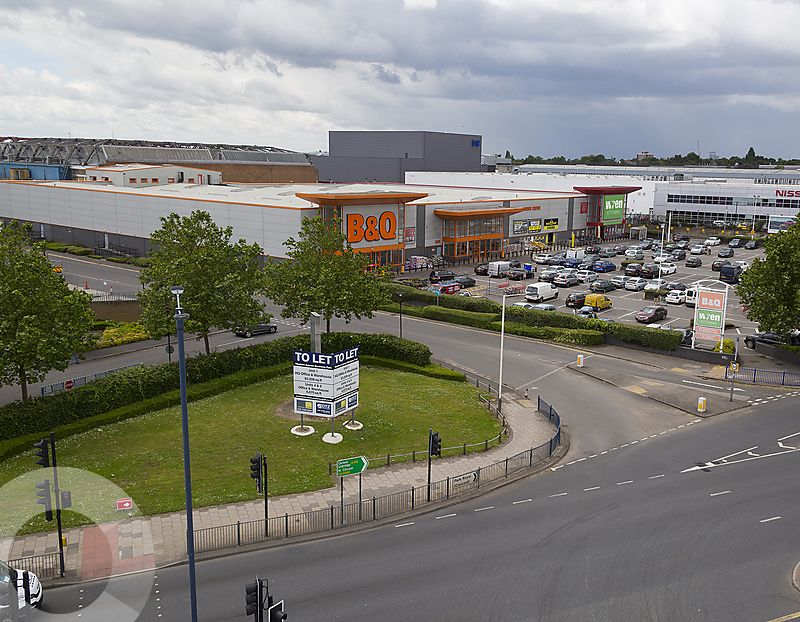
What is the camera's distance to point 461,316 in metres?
51.1

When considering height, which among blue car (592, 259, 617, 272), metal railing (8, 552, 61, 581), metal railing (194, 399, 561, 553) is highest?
blue car (592, 259, 617, 272)

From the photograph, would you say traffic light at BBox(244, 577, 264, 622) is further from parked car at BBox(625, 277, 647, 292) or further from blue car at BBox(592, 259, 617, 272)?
blue car at BBox(592, 259, 617, 272)

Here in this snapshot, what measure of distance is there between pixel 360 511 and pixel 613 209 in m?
92.4

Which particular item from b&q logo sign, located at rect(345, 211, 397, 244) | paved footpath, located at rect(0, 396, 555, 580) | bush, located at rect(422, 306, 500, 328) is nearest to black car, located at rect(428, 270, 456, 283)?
b&q logo sign, located at rect(345, 211, 397, 244)

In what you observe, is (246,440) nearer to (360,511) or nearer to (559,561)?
(360,511)

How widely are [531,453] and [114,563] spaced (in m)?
15.3

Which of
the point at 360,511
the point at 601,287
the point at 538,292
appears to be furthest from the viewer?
the point at 601,287

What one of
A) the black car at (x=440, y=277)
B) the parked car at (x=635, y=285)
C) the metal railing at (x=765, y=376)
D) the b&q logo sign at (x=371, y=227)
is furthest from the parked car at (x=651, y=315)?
the b&q logo sign at (x=371, y=227)

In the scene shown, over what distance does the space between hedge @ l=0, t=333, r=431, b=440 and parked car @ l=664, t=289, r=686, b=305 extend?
29.1 metres

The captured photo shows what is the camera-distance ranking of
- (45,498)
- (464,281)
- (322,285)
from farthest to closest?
(464,281)
(322,285)
(45,498)

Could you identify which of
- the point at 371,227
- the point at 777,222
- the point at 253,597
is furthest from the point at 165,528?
the point at 777,222

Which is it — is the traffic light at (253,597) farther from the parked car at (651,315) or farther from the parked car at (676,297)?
the parked car at (676,297)

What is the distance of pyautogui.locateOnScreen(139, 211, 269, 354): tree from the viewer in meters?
34.3

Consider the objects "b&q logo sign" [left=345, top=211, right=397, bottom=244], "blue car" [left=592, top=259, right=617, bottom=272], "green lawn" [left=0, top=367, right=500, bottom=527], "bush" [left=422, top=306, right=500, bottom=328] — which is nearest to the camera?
"green lawn" [left=0, top=367, right=500, bottom=527]
